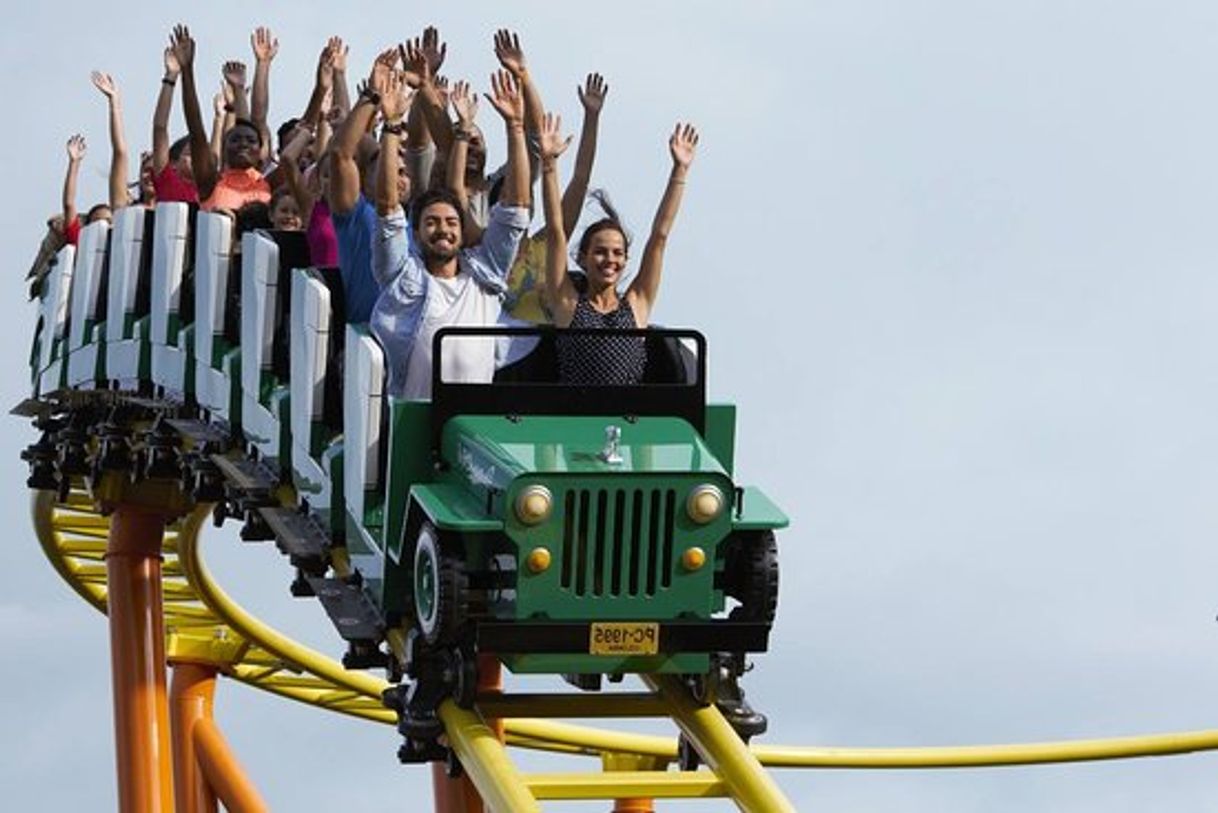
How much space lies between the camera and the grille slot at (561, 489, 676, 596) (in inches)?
289

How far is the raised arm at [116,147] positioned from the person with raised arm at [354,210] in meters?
3.87

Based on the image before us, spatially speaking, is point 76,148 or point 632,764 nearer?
point 76,148

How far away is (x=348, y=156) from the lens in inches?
334

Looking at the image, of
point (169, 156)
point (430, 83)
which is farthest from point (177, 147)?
point (430, 83)

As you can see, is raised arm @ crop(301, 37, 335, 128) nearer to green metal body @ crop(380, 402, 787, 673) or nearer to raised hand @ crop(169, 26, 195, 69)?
raised hand @ crop(169, 26, 195, 69)

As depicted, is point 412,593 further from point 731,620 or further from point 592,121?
point 592,121

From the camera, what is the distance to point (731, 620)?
24.5 ft

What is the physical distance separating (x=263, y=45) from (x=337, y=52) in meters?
1.47

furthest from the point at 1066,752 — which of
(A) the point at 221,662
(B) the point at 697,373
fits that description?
(B) the point at 697,373


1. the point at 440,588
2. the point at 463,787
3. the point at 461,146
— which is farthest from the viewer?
the point at 463,787

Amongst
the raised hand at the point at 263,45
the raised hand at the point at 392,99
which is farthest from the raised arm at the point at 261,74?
the raised hand at the point at 392,99

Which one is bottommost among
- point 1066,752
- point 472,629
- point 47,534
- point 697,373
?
point 1066,752

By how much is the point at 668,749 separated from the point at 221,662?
2274 mm

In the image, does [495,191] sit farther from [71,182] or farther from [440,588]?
[71,182]
